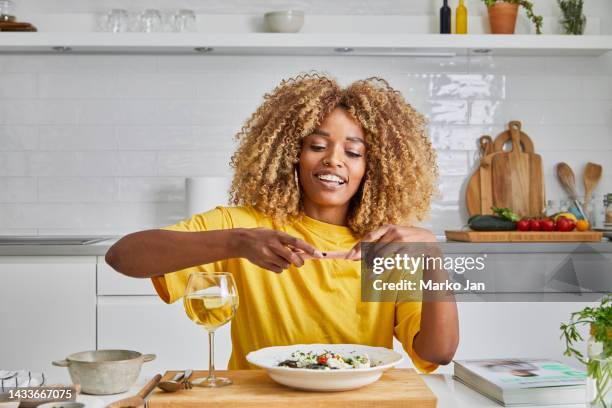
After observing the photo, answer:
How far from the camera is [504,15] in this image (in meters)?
3.44

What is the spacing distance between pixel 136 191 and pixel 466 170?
1560 millimetres

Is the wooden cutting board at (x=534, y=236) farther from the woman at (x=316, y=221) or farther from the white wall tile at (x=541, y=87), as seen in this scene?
the woman at (x=316, y=221)

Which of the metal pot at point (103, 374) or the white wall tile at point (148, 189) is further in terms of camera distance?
the white wall tile at point (148, 189)

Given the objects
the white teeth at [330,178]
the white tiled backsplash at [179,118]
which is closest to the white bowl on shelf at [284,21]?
the white tiled backsplash at [179,118]

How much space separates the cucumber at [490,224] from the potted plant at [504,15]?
872 millimetres

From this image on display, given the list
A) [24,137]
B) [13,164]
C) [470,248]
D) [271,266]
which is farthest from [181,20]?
[271,266]

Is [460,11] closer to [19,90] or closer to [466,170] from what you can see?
[466,170]

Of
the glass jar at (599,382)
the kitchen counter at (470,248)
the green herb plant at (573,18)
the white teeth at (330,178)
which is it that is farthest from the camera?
the green herb plant at (573,18)

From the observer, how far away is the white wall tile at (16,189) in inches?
138

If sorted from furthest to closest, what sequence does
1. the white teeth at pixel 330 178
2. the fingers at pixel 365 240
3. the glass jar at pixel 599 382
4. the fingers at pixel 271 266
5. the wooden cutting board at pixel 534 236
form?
the wooden cutting board at pixel 534 236 < the white teeth at pixel 330 178 < the fingers at pixel 271 266 < the fingers at pixel 365 240 < the glass jar at pixel 599 382

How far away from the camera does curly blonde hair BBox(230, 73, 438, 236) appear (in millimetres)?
1846

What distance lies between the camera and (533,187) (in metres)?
3.54

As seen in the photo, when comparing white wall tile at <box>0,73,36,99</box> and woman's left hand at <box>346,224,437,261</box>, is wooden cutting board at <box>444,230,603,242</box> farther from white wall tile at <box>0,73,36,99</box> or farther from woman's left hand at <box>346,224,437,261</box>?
white wall tile at <box>0,73,36,99</box>

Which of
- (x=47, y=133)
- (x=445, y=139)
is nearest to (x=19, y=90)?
(x=47, y=133)
